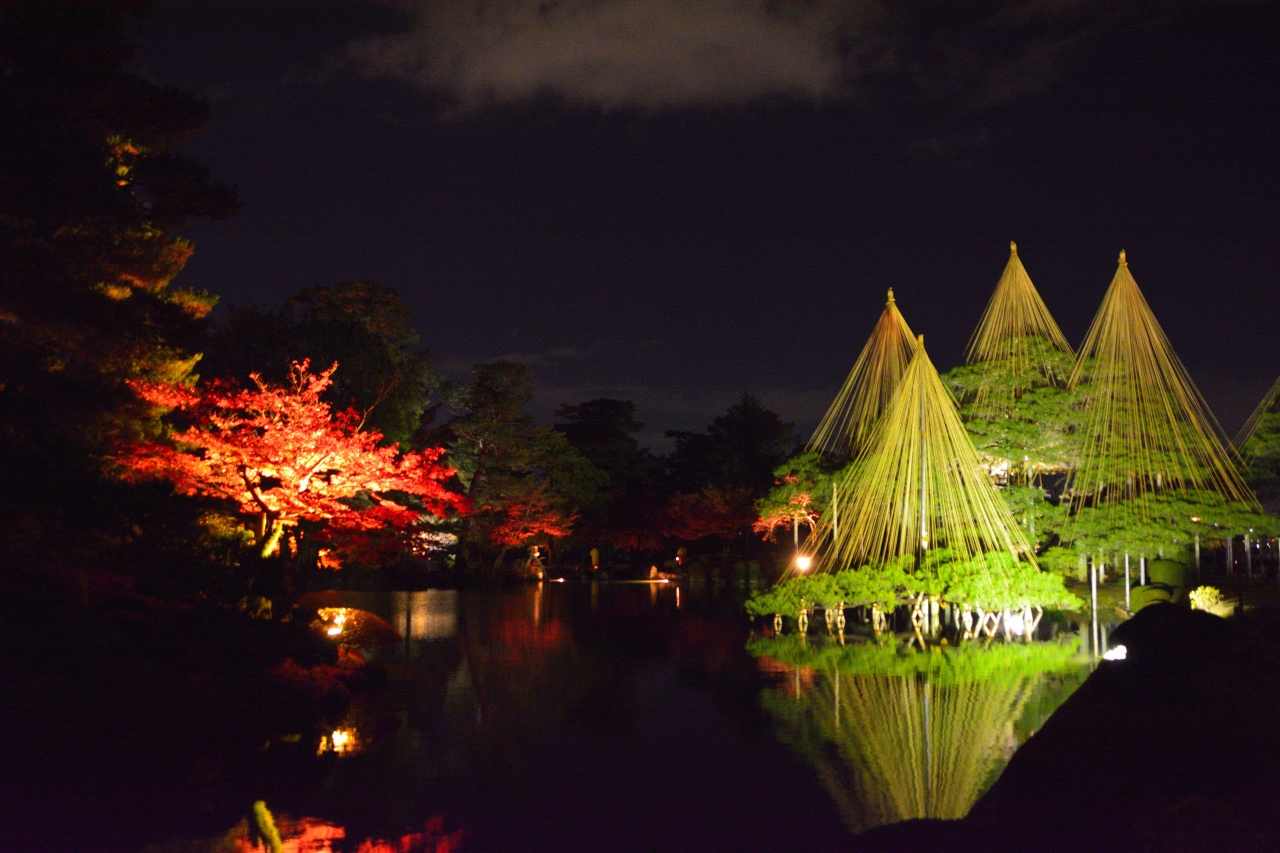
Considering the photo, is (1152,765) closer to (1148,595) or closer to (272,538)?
(272,538)

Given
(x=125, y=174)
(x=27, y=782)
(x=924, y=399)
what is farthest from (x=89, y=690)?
(x=924, y=399)

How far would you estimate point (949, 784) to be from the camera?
7305 mm

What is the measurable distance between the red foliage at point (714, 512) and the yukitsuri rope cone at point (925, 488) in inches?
747


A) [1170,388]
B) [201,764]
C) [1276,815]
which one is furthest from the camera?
[1170,388]

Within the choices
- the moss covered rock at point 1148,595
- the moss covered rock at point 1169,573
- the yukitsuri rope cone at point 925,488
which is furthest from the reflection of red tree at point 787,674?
the moss covered rock at point 1169,573

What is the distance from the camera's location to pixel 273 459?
13.0 meters

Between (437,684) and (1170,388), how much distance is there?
16149 mm

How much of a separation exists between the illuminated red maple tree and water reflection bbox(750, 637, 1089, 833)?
6.43m

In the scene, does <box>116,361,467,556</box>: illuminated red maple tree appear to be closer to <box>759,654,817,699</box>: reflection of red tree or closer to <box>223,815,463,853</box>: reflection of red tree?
<box>759,654,817,699</box>: reflection of red tree

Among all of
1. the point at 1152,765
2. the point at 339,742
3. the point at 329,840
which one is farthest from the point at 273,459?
the point at 1152,765

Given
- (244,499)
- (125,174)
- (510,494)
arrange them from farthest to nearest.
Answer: (510,494)
(244,499)
(125,174)

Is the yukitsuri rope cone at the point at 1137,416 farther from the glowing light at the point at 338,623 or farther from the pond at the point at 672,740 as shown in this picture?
the glowing light at the point at 338,623

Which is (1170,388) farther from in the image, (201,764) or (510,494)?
(510,494)

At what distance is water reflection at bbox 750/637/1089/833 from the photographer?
283 inches
